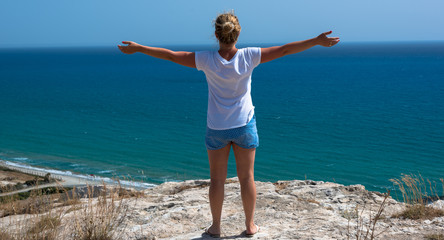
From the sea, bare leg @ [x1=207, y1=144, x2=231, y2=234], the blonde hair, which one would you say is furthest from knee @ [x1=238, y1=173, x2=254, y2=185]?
the sea

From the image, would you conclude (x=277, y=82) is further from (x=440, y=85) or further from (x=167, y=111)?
(x=167, y=111)

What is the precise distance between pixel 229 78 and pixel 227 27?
471mm

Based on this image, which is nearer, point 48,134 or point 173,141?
point 173,141

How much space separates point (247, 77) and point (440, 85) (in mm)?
73494

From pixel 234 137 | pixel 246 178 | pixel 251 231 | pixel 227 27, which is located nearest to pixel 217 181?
pixel 246 178

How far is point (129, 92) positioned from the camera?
222 ft

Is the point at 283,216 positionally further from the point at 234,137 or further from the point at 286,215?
the point at 234,137

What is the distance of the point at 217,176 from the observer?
169 inches

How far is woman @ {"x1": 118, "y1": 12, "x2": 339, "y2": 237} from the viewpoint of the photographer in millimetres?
4000

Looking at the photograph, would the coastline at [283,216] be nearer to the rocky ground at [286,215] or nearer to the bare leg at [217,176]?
the rocky ground at [286,215]

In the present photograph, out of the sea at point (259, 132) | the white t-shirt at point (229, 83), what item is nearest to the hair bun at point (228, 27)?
the white t-shirt at point (229, 83)

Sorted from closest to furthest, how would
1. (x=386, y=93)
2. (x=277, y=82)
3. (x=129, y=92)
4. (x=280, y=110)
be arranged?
(x=280, y=110) < (x=386, y=93) < (x=129, y=92) < (x=277, y=82)

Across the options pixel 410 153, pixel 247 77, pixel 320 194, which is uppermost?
pixel 247 77

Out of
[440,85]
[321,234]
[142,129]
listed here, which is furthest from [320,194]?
[440,85]
